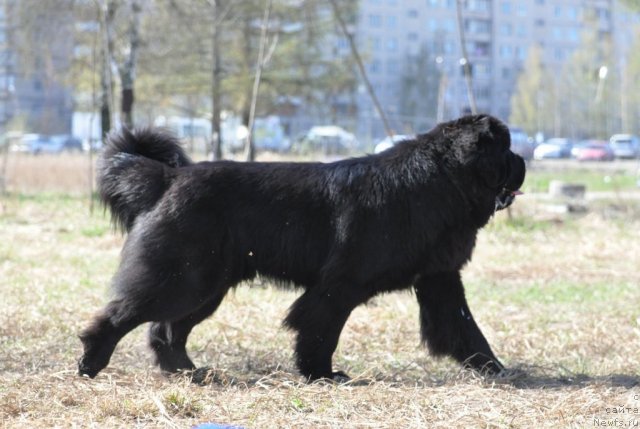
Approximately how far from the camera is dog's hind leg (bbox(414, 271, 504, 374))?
5.27 meters

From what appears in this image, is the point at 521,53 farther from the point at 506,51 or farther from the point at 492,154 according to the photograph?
the point at 492,154

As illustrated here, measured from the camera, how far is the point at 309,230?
199 inches

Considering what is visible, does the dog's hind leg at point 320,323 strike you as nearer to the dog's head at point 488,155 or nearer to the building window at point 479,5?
the dog's head at point 488,155

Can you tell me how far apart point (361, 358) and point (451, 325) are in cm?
74

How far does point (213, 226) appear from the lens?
4.96 metres

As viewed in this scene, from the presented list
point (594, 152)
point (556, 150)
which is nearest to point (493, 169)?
point (594, 152)

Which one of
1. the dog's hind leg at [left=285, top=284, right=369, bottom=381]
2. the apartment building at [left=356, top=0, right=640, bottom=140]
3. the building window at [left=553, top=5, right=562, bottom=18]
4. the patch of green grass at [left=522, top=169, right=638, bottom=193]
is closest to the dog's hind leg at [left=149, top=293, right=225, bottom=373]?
the dog's hind leg at [left=285, top=284, right=369, bottom=381]

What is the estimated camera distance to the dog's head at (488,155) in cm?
→ 509

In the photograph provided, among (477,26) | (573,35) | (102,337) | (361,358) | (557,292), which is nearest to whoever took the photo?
(102,337)

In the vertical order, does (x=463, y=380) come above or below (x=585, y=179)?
above

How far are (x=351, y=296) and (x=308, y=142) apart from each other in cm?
2467

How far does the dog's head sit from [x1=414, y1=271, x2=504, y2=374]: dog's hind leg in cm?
60

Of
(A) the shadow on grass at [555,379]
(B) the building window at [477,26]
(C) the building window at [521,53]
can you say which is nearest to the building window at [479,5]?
(B) the building window at [477,26]

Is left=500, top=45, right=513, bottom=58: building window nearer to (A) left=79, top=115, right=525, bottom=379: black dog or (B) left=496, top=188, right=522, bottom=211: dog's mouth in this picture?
(B) left=496, top=188, right=522, bottom=211: dog's mouth
